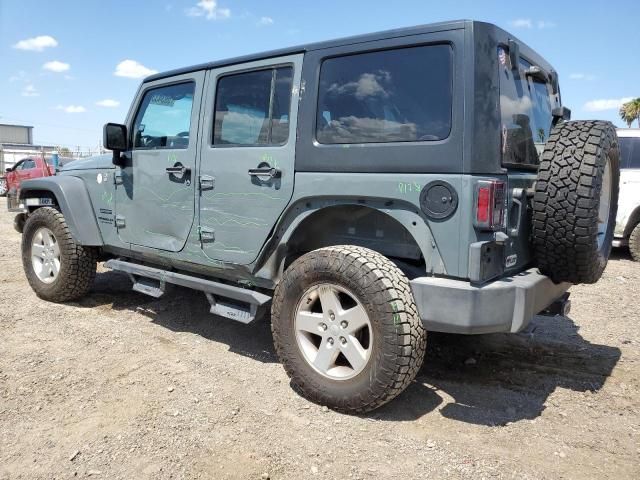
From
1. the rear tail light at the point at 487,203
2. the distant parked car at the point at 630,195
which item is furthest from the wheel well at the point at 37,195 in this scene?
the distant parked car at the point at 630,195

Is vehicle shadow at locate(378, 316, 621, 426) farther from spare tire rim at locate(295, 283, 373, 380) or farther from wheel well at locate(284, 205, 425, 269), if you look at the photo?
wheel well at locate(284, 205, 425, 269)

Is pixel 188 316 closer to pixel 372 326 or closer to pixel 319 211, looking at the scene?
pixel 319 211

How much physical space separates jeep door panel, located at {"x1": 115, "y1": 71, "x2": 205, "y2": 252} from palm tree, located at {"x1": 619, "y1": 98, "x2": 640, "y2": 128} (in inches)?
1438

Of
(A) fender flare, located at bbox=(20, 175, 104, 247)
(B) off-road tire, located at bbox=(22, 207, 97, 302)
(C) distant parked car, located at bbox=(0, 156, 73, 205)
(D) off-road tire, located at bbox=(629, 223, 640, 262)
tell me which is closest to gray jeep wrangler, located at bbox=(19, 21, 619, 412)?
(A) fender flare, located at bbox=(20, 175, 104, 247)

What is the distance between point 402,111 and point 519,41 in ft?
3.09

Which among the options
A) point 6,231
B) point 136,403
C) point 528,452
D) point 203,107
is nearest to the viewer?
point 528,452

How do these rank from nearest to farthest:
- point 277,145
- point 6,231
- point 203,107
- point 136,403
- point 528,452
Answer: point 528,452 < point 136,403 < point 277,145 < point 203,107 < point 6,231

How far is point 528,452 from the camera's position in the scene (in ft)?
8.40

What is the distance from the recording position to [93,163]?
4.78 meters

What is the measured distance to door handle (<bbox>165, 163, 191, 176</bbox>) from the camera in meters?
3.82

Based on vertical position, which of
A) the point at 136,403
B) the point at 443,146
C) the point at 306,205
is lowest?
the point at 136,403

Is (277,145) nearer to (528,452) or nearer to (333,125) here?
(333,125)

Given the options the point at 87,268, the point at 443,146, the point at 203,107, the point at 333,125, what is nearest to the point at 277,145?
the point at 333,125

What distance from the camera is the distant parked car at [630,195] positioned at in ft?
24.3
